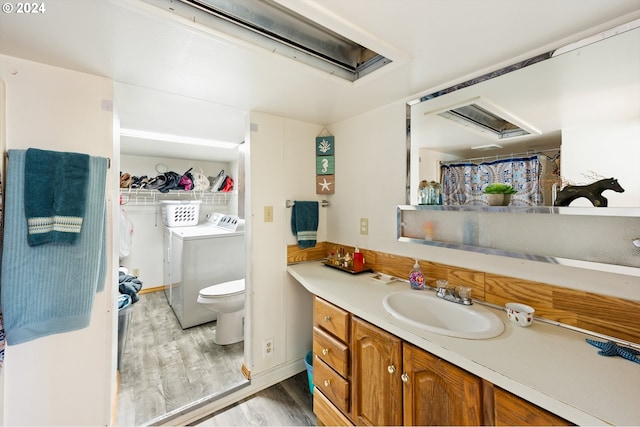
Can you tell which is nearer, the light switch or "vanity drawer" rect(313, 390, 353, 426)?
"vanity drawer" rect(313, 390, 353, 426)

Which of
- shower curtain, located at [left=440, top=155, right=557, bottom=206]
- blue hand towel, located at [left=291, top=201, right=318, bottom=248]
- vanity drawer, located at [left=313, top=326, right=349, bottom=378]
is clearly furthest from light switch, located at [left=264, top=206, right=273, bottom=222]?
shower curtain, located at [left=440, top=155, right=557, bottom=206]

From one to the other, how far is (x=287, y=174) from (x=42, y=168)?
133 centimetres

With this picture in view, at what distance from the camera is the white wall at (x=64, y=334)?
114 centimetres

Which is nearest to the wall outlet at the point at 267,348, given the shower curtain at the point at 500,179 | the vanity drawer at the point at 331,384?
the vanity drawer at the point at 331,384

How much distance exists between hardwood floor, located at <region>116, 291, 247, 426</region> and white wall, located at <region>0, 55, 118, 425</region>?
44cm

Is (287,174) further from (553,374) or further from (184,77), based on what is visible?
(553,374)

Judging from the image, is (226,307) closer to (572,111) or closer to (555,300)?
(555,300)

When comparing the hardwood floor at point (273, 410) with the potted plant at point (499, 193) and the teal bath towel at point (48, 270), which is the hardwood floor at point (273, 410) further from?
the potted plant at point (499, 193)

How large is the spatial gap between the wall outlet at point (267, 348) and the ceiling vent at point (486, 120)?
196cm

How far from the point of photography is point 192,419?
1586 millimetres

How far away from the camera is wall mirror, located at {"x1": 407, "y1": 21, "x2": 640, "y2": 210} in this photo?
888mm

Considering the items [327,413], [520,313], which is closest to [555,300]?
[520,313]

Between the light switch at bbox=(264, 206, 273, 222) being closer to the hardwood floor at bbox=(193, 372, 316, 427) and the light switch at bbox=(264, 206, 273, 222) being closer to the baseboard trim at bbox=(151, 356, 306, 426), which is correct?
the baseboard trim at bbox=(151, 356, 306, 426)

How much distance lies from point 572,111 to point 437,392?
123 centimetres
